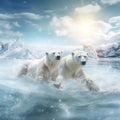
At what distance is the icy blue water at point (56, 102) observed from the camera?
168 inches

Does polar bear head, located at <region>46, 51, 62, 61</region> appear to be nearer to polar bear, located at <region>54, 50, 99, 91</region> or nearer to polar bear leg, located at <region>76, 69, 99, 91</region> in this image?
polar bear, located at <region>54, 50, 99, 91</region>

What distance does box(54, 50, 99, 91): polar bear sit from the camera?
604 cm

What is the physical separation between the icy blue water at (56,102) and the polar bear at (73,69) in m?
0.12

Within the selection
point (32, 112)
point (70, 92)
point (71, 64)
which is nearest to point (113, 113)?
point (32, 112)

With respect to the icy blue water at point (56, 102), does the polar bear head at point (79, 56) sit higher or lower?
higher

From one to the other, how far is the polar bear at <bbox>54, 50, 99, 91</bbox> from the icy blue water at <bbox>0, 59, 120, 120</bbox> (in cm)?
12

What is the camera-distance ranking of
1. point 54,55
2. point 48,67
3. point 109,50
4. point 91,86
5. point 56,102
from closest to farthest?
point 56,102 → point 91,86 → point 54,55 → point 48,67 → point 109,50

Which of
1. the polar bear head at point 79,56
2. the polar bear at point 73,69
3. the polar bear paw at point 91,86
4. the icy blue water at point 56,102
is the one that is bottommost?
the icy blue water at point 56,102

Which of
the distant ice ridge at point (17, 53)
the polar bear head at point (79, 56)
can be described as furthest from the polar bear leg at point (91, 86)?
the distant ice ridge at point (17, 53)

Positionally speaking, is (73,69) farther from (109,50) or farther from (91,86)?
(109,50)

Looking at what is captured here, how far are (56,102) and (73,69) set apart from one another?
4.52 ft

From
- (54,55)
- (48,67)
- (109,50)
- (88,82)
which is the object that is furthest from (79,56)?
(109,50)

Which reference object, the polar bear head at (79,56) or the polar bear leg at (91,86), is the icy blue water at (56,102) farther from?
the polar bear head at (79,56)

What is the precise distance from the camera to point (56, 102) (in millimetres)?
5012
